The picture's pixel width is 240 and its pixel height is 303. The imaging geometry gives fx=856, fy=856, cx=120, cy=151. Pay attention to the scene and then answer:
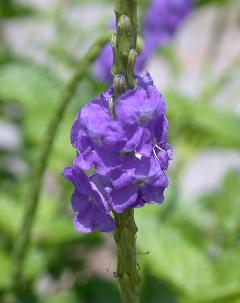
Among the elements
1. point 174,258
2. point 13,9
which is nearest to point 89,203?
point 174,258

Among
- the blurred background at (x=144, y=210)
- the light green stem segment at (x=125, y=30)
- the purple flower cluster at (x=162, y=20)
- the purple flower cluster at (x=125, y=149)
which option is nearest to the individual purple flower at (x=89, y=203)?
the purple flower cluster at (x=125, y=149)

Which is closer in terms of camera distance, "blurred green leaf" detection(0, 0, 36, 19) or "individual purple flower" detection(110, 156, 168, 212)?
"individual purple flower" detection(110, 156, 168, 212)

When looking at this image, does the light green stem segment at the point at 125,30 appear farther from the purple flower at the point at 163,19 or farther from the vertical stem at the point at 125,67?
the purple flower at the point at 163,19

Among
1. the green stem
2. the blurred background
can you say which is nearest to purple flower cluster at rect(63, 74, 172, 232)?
the green stem

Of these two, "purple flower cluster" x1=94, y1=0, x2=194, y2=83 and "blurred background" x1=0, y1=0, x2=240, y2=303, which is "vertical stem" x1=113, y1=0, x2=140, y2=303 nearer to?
"blurred background" x1=0, y1=0, x2=240, y2=303

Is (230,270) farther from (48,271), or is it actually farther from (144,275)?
(48,271)
